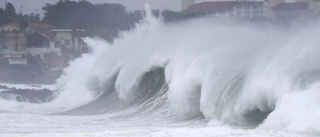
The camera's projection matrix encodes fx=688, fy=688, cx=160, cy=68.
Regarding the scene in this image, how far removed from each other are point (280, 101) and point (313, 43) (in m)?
3.28

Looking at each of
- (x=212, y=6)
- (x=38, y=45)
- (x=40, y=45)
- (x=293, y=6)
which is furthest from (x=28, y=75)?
(x=293, y=6)

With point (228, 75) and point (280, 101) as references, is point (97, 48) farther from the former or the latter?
point (280, 101)

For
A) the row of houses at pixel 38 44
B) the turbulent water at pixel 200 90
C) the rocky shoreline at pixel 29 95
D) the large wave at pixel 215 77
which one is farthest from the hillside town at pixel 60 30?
the turbulent water at pixel 200 90

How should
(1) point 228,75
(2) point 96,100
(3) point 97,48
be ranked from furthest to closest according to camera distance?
(3) point 97,48, (2) point 96,100, (1) point 228,75

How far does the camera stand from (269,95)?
14.5 meters

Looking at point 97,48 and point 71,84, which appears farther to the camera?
point 97,48

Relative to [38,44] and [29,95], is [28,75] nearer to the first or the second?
[38,44]

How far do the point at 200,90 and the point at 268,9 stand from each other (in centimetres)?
2179

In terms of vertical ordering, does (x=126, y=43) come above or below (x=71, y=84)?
above

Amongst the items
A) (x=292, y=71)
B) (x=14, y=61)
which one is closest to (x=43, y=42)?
(x=14, y=61)

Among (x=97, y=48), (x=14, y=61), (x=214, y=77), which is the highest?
(x=214, y=77)

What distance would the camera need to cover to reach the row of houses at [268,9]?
117 feet

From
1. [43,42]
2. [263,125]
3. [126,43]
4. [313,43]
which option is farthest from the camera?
[43,42]

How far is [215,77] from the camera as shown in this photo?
18.1 metres
